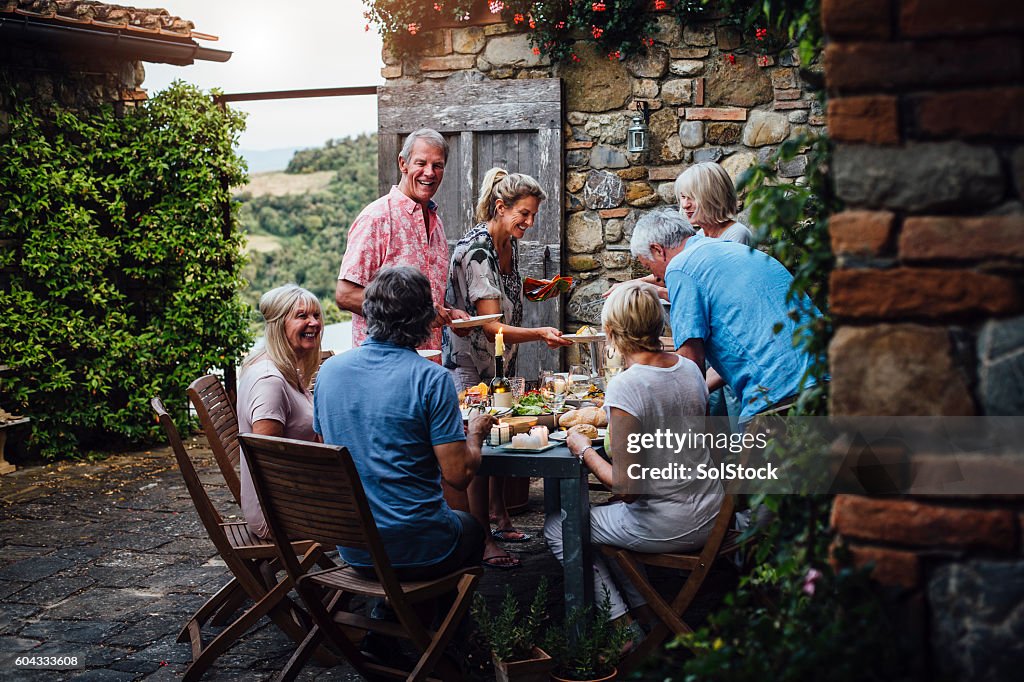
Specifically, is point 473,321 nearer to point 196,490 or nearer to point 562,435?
point 562,435

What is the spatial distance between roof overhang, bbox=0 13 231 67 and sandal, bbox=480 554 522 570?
444 cm

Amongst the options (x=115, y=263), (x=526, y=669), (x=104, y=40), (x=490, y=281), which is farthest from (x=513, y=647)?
(x=104, y=40)

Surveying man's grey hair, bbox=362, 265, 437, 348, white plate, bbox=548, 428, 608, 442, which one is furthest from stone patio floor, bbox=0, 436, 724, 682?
man's grey hair, bbox=362, 265, 437, 348

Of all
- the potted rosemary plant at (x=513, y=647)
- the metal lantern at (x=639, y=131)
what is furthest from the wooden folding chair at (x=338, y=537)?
the metal lantern at (x=639, y=131)

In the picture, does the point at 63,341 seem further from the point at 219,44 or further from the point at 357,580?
A: the point at 357,580

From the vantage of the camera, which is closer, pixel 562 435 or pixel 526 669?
pixel 526 669

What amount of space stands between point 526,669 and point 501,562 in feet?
4.84

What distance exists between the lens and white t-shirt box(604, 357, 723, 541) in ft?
10.1

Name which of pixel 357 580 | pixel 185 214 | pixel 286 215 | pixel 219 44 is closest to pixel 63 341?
pixel 185 214

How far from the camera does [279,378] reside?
3367 mm

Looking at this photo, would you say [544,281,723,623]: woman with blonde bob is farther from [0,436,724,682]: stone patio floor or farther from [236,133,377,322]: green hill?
[236,133,377,322]: green hill

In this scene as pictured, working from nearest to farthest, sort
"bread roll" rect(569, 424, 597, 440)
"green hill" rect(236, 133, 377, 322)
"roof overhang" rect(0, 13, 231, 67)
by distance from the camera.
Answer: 1. "bread roll" rect(569, 424, 597, 440)
2. "roof overhang" rect(0, 13, 231, 67)
3. "green hill" rect(236, 133, 377, 322)

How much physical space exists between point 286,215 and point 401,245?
9422 millimetres

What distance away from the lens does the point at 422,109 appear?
6.92 metres
